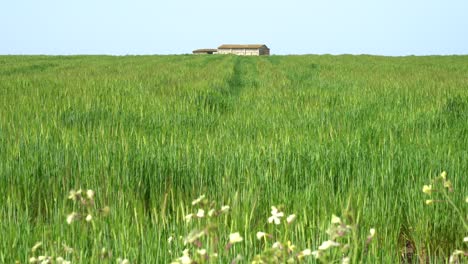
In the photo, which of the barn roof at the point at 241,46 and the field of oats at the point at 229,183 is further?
the barn roof at the point at 241,46

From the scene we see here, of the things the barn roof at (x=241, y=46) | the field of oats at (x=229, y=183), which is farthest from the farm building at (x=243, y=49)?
the field of oats at (x=229, y=183)

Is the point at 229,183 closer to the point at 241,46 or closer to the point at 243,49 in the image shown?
the point at 243,49

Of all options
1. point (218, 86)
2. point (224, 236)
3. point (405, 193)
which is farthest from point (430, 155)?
point (218, 86)

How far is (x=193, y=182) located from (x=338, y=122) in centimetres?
243

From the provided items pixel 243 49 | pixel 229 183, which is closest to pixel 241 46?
pixel 243 49

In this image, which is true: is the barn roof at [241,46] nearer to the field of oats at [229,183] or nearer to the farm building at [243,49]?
the farm building at [243,49]

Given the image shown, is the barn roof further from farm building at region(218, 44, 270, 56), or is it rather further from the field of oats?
the field of oats

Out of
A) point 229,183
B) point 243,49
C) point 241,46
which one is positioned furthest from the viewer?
point 241,46

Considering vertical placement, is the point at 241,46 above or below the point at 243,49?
above

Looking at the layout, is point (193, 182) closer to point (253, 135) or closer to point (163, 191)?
point (163, 191)

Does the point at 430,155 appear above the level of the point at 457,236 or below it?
above

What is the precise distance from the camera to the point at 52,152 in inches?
136

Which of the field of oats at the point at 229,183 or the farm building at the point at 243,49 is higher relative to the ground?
the farm building at the point at 243,49

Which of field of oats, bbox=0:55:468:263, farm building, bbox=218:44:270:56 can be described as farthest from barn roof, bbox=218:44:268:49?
field of oats, bbox=0:55:468:263
